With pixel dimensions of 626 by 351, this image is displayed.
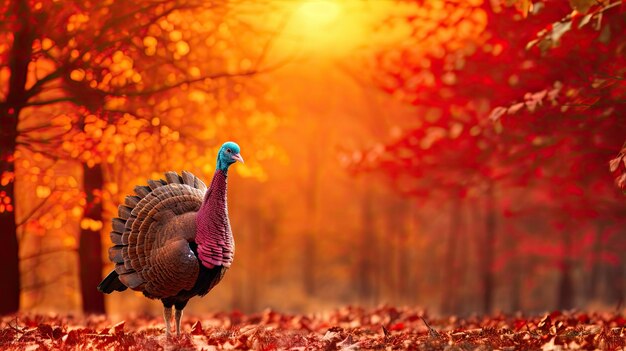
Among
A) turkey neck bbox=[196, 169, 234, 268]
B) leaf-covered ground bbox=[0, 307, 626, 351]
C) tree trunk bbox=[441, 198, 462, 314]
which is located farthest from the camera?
tree trunk bbox=[441, 198, 462, 314]


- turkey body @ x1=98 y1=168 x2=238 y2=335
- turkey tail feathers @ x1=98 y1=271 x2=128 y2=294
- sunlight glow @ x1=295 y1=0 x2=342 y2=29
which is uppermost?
sunlight glow @ x1=295 y1=0 x2=342 y2=29

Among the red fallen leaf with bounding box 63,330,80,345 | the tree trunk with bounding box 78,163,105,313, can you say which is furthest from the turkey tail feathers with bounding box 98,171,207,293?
the tree trunk with bounding box 78,163,105,313

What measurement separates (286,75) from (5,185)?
906 inches

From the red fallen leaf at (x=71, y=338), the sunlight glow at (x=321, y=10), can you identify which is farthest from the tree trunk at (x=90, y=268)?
the red fallen leaf at (x=71, y=338)

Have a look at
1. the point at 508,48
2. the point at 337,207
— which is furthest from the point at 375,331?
the point at 337,207

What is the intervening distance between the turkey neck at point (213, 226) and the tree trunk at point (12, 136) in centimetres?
394

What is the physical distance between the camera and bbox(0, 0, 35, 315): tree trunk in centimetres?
950

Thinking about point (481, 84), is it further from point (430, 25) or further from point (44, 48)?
point (44, 48)

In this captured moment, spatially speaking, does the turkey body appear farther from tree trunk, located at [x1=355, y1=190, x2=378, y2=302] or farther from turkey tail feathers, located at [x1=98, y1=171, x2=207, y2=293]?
tree trunk, located at [x1=355, y1=190, x2=378, y2=302]

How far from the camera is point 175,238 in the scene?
664 centimetres

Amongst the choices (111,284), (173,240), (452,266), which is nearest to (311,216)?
(452,266)

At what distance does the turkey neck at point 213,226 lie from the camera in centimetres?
652

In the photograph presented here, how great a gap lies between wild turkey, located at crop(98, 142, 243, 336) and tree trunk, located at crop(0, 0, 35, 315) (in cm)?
307

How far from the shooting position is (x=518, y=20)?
35.2 feet
